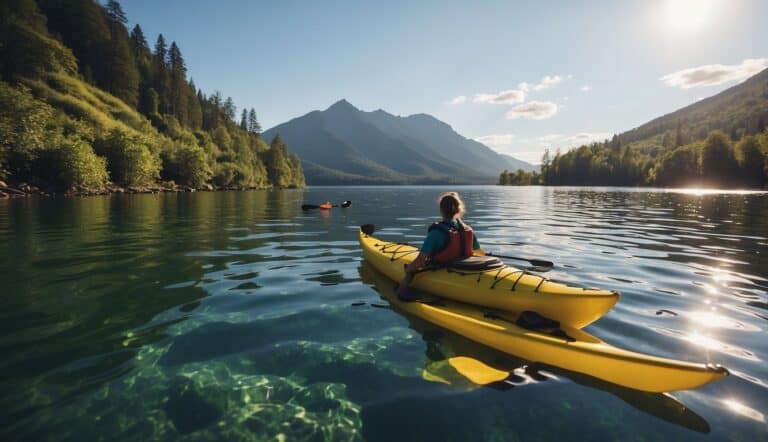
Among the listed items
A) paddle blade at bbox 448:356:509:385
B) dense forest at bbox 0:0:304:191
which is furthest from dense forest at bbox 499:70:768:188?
paddle blade at bbox 448:356:509:385

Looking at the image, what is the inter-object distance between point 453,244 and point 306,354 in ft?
12.1

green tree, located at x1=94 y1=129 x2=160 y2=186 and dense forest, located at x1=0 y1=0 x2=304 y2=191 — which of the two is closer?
dense forest, located at x1=0 y1=0 x2=304 y2=191

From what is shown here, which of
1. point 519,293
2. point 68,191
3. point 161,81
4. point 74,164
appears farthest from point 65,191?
point 161,81

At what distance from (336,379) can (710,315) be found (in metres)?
7.59

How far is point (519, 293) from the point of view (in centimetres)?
638

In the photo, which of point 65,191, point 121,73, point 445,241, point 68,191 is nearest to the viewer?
point 445,241

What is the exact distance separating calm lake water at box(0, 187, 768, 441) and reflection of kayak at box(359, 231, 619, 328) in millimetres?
965

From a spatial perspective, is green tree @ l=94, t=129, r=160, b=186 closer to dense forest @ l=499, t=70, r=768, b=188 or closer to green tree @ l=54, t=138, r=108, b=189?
green tree @ l=54, t=138, r=108, b=189

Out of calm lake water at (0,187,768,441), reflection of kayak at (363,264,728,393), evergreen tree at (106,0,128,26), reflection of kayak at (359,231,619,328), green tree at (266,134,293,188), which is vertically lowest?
calm lake water at (0,187,768,441)

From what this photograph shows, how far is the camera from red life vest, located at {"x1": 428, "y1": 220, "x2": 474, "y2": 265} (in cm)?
758

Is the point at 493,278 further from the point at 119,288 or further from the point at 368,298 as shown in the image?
the point at 119,288

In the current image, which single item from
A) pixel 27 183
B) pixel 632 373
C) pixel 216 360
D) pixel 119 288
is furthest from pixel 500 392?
pixel 27 183

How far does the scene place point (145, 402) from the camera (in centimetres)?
436

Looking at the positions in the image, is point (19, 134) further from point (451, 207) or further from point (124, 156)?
point (451, 207)
